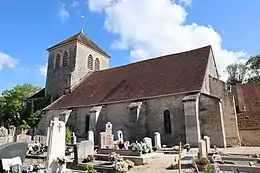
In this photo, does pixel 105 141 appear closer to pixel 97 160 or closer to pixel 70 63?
pixel 97 160

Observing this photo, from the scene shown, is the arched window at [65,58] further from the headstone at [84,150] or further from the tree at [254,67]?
the tree at [254,67]

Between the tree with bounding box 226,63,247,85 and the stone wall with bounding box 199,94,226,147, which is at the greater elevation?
the tree with bounding box 226,63,247,85

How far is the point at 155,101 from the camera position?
63.6 ft

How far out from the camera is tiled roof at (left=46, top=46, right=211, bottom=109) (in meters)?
19.4

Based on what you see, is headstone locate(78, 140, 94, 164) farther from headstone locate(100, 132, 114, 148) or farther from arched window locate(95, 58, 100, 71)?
arched window locate(95, 58, 100, 71)

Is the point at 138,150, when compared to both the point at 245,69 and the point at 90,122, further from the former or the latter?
the point at 245,69

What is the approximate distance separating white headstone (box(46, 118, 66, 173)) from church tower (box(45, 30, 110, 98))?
1896cm

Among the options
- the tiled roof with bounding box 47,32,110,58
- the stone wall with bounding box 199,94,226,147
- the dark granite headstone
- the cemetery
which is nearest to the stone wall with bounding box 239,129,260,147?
the stone wall with bounding box 199,94,226,147

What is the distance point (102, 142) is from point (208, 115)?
8532 mm

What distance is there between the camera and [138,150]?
11719mm

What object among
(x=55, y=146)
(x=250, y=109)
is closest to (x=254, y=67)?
(x=250, y=109)

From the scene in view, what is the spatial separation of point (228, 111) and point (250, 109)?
9.23 ft

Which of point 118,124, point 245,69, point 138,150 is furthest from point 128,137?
point 245,69

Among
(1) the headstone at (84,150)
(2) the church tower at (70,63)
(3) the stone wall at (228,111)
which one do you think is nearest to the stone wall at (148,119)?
(3) the stone wall at (228,111)
